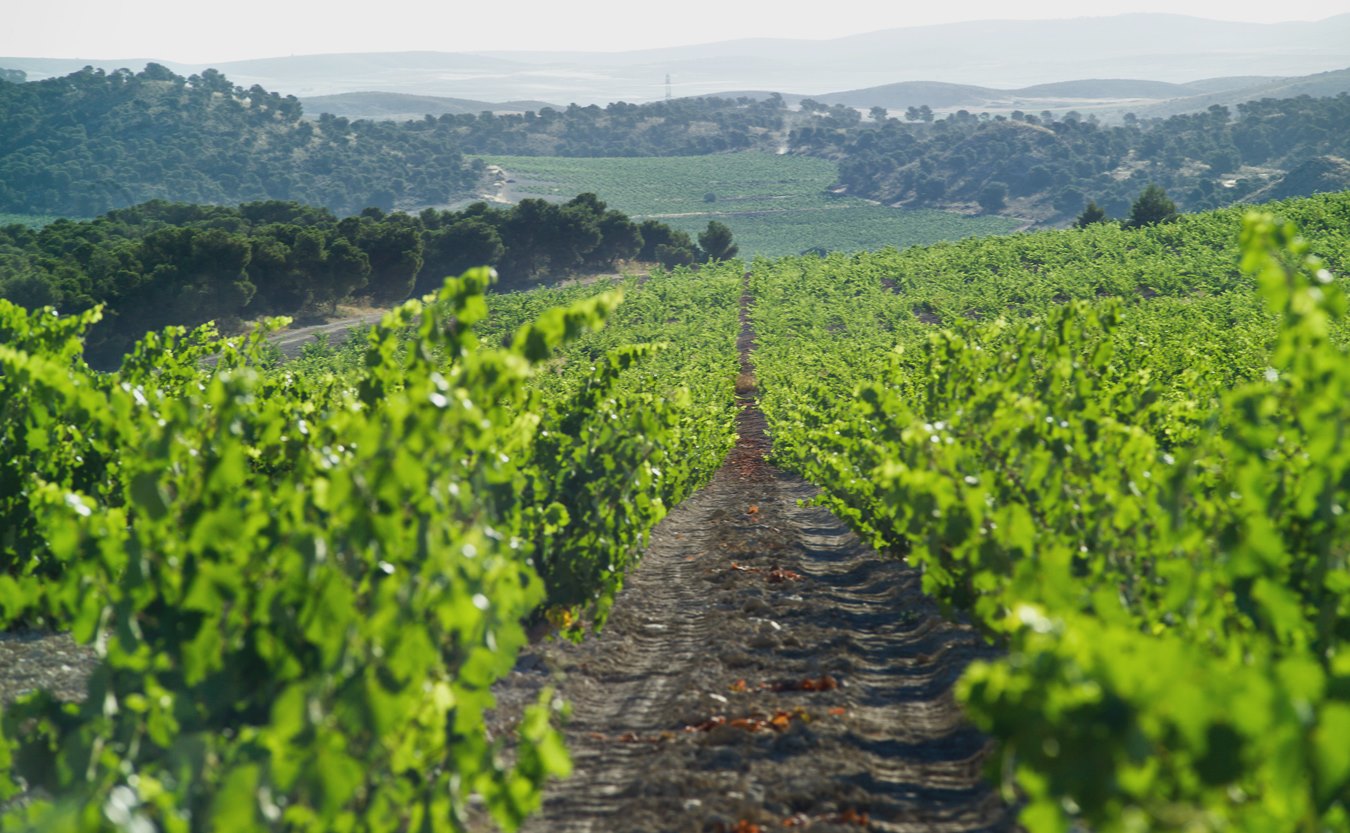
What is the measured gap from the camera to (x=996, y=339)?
1294 centimetres

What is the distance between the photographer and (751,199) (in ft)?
470

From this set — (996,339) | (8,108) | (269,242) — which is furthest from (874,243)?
(996,339)

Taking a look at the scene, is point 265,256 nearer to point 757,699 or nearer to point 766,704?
point 757,699

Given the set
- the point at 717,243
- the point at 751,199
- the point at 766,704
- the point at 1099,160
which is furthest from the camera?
the point at 1099,160

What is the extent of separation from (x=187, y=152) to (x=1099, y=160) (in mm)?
101875

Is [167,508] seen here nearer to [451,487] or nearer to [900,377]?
[451,487]

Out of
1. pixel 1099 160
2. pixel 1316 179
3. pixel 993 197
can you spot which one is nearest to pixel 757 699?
pixel 1316 179

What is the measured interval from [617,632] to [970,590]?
292 centimetres

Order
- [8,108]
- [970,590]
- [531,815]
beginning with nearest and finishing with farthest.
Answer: [531,815] → [970,590] → [8,108]

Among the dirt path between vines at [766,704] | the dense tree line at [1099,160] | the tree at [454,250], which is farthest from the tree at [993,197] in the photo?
the dirt path between vines at [766,704]

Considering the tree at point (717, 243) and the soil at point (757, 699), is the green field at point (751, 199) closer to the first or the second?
the tree at point (717, 243)

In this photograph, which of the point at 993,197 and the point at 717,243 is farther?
the point at 993,197

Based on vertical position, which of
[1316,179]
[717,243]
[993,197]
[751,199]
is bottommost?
[717,243]

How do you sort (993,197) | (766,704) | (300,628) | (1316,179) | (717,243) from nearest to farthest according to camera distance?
1. (300,628)
2. (766,704)
3. (717,243)
4. (1316,179)
5. (993,197)
